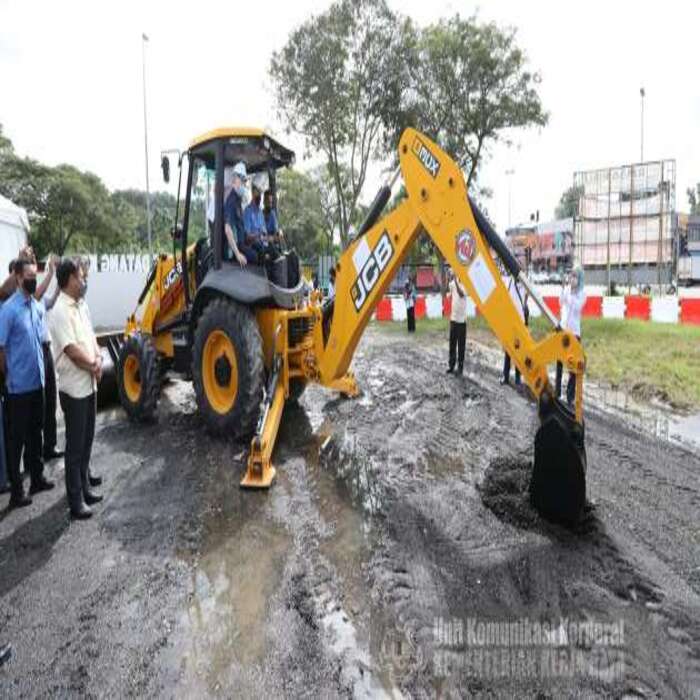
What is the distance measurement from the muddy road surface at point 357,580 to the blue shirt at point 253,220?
2.15 m

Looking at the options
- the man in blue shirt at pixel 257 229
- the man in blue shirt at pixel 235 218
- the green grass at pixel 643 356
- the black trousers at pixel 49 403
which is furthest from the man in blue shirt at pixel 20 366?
the green grass at pixel 643 356

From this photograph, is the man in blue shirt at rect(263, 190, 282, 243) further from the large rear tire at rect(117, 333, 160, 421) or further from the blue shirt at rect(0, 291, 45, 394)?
the blue shirt at rect(0, 291, 45, 394)

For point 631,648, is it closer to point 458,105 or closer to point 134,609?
point 134,609

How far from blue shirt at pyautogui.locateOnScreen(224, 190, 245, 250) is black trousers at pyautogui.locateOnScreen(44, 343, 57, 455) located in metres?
2.03

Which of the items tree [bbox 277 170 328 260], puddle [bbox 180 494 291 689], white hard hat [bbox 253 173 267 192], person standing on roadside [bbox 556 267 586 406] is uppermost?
tree [bbox 277 170 328 260]

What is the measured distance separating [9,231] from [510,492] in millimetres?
10667

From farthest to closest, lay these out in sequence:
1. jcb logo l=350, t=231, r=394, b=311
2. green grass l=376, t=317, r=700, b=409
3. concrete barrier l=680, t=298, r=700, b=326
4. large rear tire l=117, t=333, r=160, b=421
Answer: concrete barrier l=680, t=298, r=700, b=326
green grass l=376, t=317, r=700, b=409
large rear tire l=117, t=333, r=160, b=421
jcb logo l=350, t=231, r=394, b=311

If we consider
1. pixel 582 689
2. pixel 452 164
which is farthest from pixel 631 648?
pixel 452 164

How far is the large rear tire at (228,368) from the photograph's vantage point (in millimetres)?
5379

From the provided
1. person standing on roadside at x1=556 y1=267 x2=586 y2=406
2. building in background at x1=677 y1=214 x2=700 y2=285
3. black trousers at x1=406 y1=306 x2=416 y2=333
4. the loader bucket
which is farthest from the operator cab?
building in background at x1=677 y1=214 x2=700 y2=285

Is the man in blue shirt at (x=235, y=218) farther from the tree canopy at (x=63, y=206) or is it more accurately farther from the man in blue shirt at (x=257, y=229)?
the tree canopy at (x=63, y=206)

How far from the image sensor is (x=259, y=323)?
598 centimetres

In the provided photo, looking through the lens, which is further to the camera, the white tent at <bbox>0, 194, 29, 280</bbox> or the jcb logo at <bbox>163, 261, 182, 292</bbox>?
the white tent at <bbox>0, 194, 29, 280</bbox>

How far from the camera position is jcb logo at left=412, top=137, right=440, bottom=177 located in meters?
4.41
